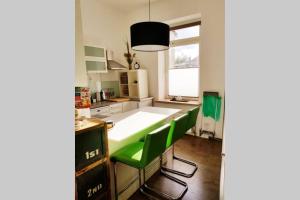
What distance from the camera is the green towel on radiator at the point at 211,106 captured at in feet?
11.3

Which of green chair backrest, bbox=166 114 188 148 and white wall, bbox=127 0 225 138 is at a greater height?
white wall, bbox=127 0 225 138

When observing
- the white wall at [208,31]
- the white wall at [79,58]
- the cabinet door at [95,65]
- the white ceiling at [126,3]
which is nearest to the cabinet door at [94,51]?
the cabinet door at [95,65]

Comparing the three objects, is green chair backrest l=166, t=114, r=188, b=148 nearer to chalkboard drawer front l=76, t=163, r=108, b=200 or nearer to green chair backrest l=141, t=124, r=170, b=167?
green chair backrest l=141, t=124, r=170, b=167

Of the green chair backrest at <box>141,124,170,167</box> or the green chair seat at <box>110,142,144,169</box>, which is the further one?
the green chair seat at <box>110,142,144,169</box>

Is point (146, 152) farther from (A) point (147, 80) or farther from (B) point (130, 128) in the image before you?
(A) point (147, 80)

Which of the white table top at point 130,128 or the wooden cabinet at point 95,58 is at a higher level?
the wooden cabinet at point 95,58

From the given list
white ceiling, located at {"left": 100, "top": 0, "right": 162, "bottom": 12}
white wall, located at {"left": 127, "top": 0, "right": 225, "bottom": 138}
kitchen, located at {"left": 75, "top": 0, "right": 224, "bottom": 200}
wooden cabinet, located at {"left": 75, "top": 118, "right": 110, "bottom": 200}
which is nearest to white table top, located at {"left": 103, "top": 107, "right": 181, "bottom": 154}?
kitchen, located at {"left": 75, "top": 0, "right": 224, "bottom": 200}

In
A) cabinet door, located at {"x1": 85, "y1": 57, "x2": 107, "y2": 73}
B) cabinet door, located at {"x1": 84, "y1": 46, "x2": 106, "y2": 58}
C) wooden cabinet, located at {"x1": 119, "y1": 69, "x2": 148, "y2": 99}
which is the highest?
cabinet door, located at {"x1": 84, "y1": 46, "x2": 106, "y2": 58}

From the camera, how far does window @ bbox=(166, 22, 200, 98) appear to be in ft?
12.7

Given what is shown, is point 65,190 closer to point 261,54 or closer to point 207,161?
point 261,54

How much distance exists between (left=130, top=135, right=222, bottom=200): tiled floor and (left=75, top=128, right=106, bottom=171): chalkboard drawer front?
36.6 inches

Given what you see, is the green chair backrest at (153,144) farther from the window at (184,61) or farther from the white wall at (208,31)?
the window at (184,61)

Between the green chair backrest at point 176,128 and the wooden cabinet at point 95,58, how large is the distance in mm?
2447

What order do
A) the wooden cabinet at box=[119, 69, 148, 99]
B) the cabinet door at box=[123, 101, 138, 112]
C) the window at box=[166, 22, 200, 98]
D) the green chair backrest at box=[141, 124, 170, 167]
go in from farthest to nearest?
1. the wooden cabinet at box=[119, 69, 148, 99]
2. the cabinet door at box=[123, 101, 138, 112]
3. the window at box=[166, 22, 200, 98]
4. the green chair backrest at box=[141, 124, 170, 167]
